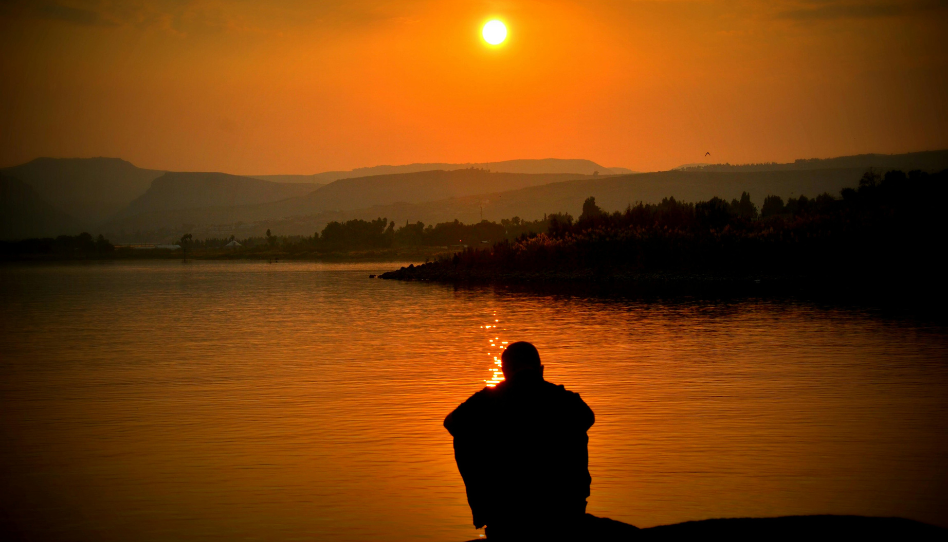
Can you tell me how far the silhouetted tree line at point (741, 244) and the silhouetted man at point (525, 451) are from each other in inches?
1766

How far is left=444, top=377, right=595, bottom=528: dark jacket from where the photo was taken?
5238mm

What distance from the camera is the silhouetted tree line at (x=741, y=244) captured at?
156ft

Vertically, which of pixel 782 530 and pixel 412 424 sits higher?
pixel 782 530

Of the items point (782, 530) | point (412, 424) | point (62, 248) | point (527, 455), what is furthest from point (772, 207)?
point (62, 248)

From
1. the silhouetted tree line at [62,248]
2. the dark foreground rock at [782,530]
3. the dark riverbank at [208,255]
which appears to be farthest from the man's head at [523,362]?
the silhouetted tree line at [62,248]

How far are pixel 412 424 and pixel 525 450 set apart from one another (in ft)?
25.9

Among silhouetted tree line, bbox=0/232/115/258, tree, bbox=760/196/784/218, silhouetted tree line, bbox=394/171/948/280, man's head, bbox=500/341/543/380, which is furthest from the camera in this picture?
silhouetted tree line, bbox=0/232/115/258

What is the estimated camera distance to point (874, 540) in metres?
5.17

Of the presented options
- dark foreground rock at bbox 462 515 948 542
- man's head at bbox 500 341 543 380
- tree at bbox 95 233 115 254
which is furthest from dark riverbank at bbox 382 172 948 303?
tree at bbox 95 233 115 254

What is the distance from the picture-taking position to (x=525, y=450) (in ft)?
17.4

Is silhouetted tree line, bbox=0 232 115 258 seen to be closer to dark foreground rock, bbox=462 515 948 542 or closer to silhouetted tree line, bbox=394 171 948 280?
silhouetted tree line, bbox=394 171 948 280

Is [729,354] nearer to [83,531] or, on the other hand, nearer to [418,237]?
[83,531]

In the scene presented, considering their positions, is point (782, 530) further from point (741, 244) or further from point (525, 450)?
point (741, 244)

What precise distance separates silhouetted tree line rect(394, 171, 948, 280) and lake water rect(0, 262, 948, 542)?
22.5m
